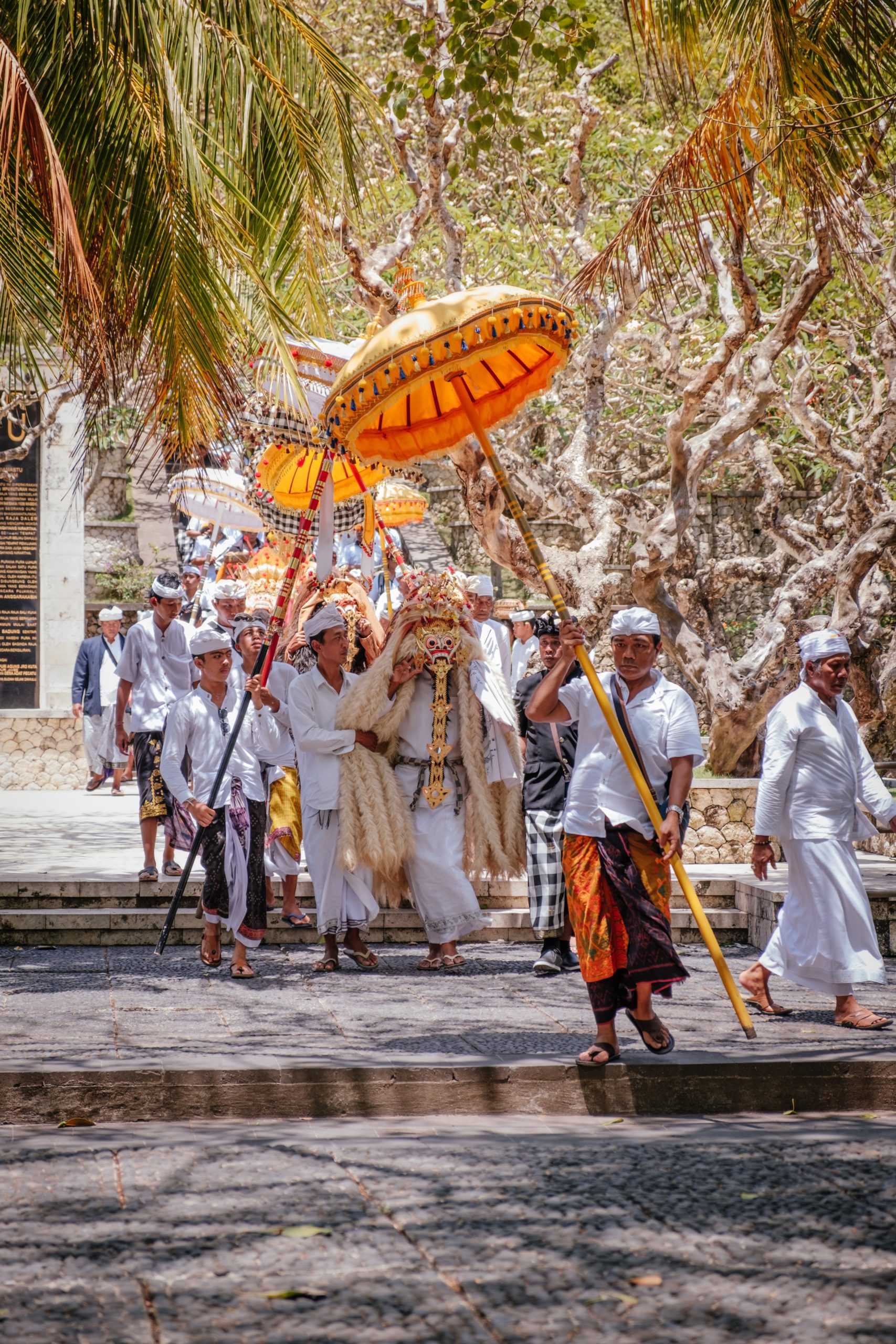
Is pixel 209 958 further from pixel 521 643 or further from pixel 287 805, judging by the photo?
pixel 521 643

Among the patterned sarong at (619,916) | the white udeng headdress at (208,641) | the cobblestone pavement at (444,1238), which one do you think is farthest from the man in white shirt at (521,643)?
the cobblestone pavement at (444,1238)

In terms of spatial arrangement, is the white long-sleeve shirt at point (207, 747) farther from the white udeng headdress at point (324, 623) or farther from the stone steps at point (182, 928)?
the stone steps at point (182, 928)

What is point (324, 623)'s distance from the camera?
8312mm

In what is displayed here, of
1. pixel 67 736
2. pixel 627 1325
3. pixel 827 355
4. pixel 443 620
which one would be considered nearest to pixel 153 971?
pixel 443 620

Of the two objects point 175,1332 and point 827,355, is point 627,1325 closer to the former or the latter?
point 175,1332

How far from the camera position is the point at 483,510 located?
11.6 m

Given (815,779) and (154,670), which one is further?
(154,670)

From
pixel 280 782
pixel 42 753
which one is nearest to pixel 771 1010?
pixel 280 782

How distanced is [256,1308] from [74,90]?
6.74 metres

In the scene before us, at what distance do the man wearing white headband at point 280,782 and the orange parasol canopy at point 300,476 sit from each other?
1.81 m

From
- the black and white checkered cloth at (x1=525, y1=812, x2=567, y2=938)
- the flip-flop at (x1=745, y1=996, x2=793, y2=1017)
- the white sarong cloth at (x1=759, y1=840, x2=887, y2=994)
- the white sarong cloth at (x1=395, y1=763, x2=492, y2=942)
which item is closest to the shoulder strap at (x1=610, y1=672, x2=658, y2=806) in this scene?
the white sarong cloth at (x1=759, y1=840, x2=887, y2=994)

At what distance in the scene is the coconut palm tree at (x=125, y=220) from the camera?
7.48m

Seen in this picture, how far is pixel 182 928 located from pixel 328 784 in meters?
1.56

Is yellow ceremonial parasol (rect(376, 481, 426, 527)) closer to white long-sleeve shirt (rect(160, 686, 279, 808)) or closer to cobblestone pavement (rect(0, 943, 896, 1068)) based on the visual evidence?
white long-sleeve shirt (rect(160, 686, 279, 808))
